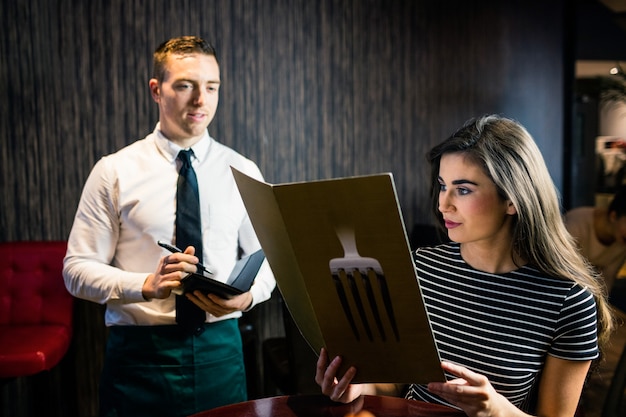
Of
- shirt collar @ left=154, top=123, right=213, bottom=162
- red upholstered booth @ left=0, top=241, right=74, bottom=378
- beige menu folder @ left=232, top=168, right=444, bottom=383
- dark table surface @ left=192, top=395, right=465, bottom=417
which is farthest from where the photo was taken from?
red upholstered booth @ left=0, top=241, right=74, bottom=378

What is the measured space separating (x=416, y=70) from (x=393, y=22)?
0.30 m

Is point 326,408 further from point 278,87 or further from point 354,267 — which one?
point 278,87

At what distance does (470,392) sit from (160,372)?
106 cm

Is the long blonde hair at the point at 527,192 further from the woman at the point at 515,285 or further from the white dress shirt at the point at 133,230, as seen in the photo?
the white dress shirt at the point at 133,230

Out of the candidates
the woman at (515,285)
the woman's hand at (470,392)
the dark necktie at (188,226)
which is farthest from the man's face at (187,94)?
the woman's hand at (470,392)

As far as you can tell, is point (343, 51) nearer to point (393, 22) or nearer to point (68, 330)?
point (393, 22)

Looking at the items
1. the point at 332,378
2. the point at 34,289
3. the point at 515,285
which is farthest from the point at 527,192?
the point at 34,289

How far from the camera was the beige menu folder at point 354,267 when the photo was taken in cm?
96

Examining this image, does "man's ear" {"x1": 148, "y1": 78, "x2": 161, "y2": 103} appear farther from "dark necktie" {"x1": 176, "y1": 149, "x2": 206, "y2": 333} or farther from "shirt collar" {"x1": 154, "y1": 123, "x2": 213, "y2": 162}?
"dark necktie" {"x1": 176, "y1": 149, "x2": 206, "y2": 333}

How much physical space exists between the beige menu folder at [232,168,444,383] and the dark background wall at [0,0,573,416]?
2.18 m

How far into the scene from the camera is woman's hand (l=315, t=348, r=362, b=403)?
1178 mm

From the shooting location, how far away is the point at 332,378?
1.21 m

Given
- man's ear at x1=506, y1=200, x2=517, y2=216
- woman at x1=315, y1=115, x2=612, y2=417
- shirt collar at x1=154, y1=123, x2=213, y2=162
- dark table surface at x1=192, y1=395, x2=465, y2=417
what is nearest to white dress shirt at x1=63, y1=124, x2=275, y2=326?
shirt collar at x1=154, y1=123, x2=213, y2=162

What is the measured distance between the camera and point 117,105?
3129 millimetres
